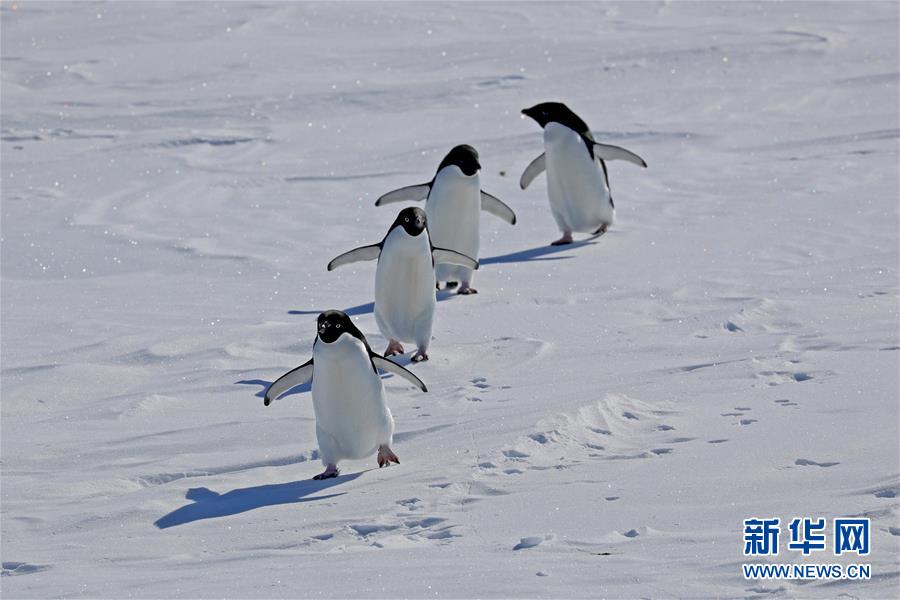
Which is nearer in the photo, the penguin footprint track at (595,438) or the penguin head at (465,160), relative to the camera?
the penguin footprint track at (595,438)

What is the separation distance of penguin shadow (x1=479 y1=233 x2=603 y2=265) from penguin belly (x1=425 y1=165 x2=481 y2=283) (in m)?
0.79

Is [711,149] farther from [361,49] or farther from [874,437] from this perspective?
[874,437]

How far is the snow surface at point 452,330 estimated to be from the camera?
11.5 ft

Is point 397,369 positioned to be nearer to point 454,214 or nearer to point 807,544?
point 807,544

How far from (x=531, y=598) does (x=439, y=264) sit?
142 inches

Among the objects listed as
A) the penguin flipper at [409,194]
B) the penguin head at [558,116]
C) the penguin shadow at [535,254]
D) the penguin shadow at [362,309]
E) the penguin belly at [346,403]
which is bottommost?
the penguin shadow at [362,309]

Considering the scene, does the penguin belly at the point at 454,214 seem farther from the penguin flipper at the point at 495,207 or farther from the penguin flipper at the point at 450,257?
the penguin flipper at the point at 450,257

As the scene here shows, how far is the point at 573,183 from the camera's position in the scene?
7.78 meters

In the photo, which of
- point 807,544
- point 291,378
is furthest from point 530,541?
point 291,378

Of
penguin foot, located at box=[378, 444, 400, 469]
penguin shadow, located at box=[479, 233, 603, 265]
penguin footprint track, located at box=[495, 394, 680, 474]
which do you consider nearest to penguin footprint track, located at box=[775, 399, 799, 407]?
penguin footprint track, located at box=[495, 394, 680, 474]

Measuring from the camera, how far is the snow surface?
3.50 m

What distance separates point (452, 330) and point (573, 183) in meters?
2.12

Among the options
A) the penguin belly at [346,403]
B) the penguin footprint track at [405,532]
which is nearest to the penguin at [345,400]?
the penguin belly at [346,403]

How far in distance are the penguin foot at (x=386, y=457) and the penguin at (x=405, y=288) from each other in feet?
3.86
